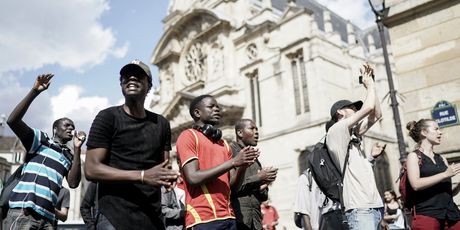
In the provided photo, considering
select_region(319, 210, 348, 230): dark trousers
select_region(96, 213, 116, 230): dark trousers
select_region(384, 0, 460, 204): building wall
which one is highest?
select_region(384, 0, 460, 204): building wall

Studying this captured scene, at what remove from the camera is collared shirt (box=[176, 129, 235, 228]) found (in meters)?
2.97

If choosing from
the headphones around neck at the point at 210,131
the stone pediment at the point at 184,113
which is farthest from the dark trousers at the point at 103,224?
the stone pediment at the point at 184,113

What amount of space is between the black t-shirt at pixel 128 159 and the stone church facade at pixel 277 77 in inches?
664

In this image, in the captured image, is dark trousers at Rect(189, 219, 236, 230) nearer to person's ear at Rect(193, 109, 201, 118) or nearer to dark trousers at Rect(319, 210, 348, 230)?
person's ear at Rect(193, 109, 201, 118)

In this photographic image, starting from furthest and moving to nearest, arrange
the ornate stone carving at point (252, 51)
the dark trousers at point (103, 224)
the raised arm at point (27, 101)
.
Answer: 1. the ornate stone carving at point (252, 51)
2. the raised arm at point (27, 101)
3. the dark trousers at point (103, 224)

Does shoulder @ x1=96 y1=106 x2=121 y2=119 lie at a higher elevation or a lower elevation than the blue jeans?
higher

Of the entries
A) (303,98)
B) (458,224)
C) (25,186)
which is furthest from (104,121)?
(303,98)

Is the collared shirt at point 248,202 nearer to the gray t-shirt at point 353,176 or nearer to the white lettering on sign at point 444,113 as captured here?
the gray t-shirt at point 353,176

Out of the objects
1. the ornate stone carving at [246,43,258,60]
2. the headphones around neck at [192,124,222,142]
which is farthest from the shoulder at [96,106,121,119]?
the ornate stone carving at [246,43,258,60]

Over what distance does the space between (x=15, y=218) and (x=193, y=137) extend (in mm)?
1871

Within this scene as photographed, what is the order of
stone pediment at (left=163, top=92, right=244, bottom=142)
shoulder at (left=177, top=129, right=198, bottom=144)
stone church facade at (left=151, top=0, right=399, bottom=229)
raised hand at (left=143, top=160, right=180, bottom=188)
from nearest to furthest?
raised hand at (left=143, top=160, right=180, bottom=188)
shoulder at (left=177, top=129, right=198, bottom=144)
stone church facade at (left=151, top=0, right=399, bottom=229)
stone pediment at (left=163, top=92, right=244, bottom=142)

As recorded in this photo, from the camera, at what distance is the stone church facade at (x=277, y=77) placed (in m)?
19.8

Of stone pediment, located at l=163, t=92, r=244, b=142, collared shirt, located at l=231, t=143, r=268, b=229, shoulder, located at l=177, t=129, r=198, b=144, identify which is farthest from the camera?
stone pediment, located at l=163, t=92, r=244, b=142

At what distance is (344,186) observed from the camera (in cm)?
355
